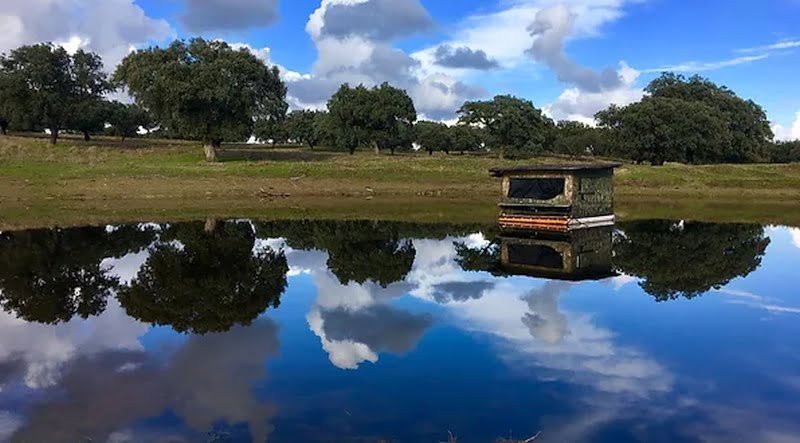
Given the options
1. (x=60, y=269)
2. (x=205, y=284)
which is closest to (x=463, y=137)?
(x=60, y=269)

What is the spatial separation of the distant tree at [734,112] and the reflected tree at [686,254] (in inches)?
2905

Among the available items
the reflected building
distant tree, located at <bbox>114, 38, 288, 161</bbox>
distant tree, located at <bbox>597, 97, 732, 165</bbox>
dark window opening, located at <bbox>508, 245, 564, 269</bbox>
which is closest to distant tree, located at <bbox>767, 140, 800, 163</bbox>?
distant tree, located at <bbox>597, 97, 732, 165</bbox>

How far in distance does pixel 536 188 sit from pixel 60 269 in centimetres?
2990

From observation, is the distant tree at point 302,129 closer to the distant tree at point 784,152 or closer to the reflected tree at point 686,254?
the distant tree at point 784,152

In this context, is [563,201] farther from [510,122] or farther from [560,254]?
[510,122]

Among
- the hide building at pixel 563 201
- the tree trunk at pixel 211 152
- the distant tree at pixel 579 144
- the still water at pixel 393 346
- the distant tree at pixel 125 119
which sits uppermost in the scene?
the distant tree at pixel 125 119

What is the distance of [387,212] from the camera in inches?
1882

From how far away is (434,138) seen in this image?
140375 millimetres

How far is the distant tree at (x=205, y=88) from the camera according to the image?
67.9m

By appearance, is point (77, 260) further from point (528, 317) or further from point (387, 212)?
point (387, 212)

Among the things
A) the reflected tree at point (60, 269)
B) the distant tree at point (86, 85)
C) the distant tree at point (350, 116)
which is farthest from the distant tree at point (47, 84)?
the reflected tree at point (60, 269)

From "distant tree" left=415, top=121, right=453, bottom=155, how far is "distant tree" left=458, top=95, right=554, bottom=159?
42.0 meters

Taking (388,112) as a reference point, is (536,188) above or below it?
below

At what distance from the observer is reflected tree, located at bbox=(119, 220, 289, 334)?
17.0 metres
